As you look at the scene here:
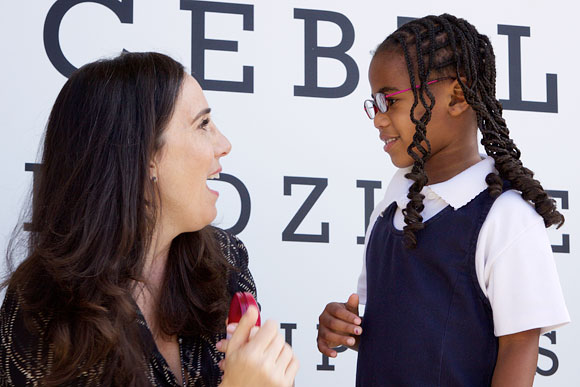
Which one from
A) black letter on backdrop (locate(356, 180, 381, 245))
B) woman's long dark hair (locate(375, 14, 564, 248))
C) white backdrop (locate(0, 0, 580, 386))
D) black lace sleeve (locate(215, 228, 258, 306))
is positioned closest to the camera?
woman's long dark hair (locate(375, 14, 564, 248))

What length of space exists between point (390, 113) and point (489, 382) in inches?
22.9

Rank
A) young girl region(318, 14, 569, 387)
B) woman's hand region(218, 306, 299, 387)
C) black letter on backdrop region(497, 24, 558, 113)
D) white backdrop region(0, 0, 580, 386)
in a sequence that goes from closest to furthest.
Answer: woman's hand region(218, 306, 299, 387) → young girl region(318, 14, 569, 387) → white backdrop region(0, 0, 580, 386) → black letter on backdrop region(497, 24, 558, 113)

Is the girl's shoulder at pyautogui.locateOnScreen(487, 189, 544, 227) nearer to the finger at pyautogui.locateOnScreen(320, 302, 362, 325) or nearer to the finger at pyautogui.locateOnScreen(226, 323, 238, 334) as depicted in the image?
the finger at pyautogui.locateOnScreen(320, 302, 362, 325)

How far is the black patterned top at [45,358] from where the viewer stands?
1601 millimetres

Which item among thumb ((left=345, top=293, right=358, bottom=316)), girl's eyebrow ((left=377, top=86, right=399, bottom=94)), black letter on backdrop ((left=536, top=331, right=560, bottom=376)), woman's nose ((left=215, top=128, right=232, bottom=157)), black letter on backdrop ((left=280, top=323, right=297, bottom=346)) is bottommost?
black letter on backdrop ((left=536, top=331, right=560, bottom=376))

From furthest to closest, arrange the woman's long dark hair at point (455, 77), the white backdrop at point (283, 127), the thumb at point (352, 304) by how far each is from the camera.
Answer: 1. the white backdrop at point (283, 127)
2. the thumb at point (352, 304)
3. the woman's long dark hair at point (455, 77)

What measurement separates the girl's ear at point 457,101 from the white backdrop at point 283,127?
29.5 inches

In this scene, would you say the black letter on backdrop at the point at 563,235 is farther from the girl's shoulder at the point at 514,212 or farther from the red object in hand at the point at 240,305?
the red object in hand at the point at 240,305

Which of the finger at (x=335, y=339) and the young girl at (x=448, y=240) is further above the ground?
the young girl at (x=448, y=240)

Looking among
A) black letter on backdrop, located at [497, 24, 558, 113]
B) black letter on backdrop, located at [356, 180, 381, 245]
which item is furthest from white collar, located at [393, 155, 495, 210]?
black letter on backdrop, located at [497, 24, 558, 113]

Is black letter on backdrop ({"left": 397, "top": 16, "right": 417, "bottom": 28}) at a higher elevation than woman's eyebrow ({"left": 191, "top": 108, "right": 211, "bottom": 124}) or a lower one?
higher

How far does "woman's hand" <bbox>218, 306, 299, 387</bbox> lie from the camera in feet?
4.69

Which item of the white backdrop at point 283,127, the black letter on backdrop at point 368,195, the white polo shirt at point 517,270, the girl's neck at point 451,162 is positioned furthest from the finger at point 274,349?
the black letter on backdrop at point 368,195

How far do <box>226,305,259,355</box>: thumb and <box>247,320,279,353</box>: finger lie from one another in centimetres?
2
